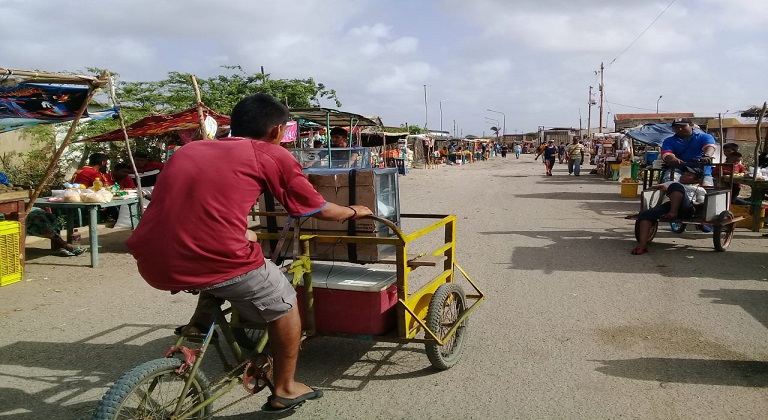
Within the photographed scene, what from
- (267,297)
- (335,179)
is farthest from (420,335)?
(267,297)

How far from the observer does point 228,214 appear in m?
2.81

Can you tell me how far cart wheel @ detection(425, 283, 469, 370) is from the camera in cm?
406

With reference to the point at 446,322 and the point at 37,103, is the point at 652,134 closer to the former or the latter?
the point at 446,322

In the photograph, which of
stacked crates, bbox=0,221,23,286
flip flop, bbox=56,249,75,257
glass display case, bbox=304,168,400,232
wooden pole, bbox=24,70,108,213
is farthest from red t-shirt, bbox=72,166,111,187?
glass display case, bbox=304,168,400,232

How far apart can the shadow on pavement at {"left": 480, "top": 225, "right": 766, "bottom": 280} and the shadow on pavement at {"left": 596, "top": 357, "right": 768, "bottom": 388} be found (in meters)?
2.79

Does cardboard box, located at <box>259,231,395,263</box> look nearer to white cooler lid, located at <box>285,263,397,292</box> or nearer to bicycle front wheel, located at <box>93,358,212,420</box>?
white cooler lid, located at <box>285,263,397,292</box>

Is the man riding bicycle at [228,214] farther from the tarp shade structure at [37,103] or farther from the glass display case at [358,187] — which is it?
the tarp shade structure at [37,103]

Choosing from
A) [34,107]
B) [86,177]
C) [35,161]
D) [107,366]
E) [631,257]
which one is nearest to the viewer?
[107,366]

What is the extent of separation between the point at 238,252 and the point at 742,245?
27.8 ft

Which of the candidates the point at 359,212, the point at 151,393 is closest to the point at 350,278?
the point at 359,212

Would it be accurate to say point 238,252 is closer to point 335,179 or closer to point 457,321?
point 335,179

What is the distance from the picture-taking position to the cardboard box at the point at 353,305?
384 cm

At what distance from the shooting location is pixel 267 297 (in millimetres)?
2982

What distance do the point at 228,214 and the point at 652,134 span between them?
16.7m
